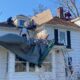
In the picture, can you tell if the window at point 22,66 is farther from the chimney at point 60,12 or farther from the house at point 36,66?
the chimney at point 60,12

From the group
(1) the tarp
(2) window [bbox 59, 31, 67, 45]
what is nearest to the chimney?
(2) window [bbox 59, 31, 67, 45]

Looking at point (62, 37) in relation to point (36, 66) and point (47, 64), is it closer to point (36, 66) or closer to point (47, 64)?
point (47, 64)

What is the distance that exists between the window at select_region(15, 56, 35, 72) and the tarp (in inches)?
11.8

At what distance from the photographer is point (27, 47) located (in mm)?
18094

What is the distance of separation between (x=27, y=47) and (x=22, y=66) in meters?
1.45

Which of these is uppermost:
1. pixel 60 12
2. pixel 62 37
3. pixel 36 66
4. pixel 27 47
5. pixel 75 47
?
pixel 60 12

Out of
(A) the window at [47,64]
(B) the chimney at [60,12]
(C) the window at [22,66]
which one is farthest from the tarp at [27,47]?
(B) the chimney at [60,12]

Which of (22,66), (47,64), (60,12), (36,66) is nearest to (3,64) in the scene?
(22,66)

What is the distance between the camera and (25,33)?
24.5m

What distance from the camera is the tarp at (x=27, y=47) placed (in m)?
17.4

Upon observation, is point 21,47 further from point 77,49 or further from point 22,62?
point 77,49

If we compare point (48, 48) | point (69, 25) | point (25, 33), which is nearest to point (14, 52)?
point (48, 48)

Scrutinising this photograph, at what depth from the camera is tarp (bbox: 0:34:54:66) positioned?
17406 millimetres

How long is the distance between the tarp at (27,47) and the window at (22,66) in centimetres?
30
